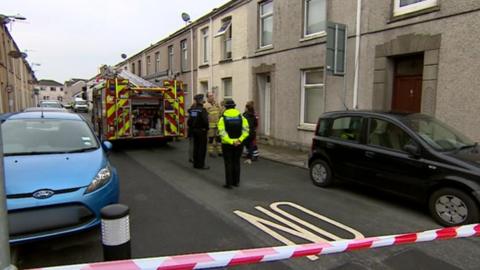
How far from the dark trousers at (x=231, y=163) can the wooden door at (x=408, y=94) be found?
4252 mm


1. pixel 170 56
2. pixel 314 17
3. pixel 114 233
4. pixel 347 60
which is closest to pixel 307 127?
pixel 347 60

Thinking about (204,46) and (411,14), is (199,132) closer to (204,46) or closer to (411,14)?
(411,14)

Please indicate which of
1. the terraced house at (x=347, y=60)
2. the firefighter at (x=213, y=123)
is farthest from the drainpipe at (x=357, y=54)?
the firefighter at (x=213, y=123)

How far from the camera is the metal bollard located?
233 centimetres

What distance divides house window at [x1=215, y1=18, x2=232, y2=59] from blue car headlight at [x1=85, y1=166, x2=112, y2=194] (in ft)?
41.2

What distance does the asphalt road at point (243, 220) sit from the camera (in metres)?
3.66

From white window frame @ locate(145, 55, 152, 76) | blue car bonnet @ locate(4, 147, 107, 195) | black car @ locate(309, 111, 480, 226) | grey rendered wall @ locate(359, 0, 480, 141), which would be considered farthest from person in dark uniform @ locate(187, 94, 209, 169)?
white window frame @ locate(145, 55, 152, 76)

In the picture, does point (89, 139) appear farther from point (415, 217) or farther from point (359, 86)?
point (359, 86)

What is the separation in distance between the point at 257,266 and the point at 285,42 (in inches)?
390

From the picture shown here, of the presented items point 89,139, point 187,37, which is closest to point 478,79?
point 89,139

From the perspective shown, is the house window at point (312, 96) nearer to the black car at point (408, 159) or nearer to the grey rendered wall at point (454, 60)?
the grey rendered wall at point (454, 60)

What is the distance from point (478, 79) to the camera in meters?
6.75

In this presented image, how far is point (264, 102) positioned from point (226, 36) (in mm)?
4463

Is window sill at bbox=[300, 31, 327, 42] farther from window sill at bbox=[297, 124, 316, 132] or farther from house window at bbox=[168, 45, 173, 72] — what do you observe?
house window at bbox=[168, 45, 173, 72]
